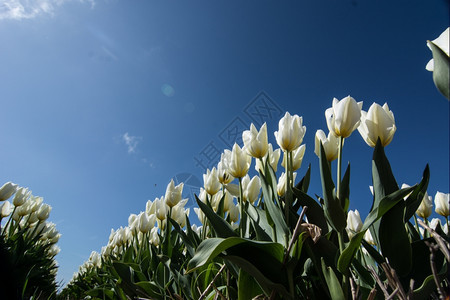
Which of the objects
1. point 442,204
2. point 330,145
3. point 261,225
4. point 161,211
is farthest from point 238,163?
point 442,204

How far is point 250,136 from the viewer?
4.53 ft

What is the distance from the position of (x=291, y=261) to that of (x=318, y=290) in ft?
0.63

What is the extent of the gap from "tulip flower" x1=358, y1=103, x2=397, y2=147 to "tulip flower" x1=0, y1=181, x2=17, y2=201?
170 inches

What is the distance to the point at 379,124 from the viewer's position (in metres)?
1.02

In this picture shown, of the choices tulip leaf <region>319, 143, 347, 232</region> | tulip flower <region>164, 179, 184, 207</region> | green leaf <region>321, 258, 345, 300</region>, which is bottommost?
green leaf <region>321, 258, 345, 300</region>

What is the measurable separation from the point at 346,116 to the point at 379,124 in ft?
0.37

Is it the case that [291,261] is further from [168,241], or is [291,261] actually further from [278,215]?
[168,241]

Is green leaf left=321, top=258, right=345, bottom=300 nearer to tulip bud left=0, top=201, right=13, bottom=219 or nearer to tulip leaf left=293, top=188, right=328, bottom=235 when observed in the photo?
tulip leaf left=293, top=188, right=328, bottom=235

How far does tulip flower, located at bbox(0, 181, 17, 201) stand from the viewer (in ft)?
12.2

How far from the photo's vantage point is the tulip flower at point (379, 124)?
3.31 ft

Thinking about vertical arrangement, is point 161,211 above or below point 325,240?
above

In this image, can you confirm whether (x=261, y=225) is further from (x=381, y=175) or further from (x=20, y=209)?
(x=20, y=209)

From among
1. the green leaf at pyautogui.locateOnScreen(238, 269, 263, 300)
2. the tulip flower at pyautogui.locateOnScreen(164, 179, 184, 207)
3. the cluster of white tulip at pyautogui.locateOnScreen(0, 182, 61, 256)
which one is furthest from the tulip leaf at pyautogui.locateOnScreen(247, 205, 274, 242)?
the cluster of white tulip at pyautogui.locateOnScreen(0, 182, 61, 256)

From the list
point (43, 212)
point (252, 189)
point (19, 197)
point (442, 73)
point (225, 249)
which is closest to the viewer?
point (442, 73)
